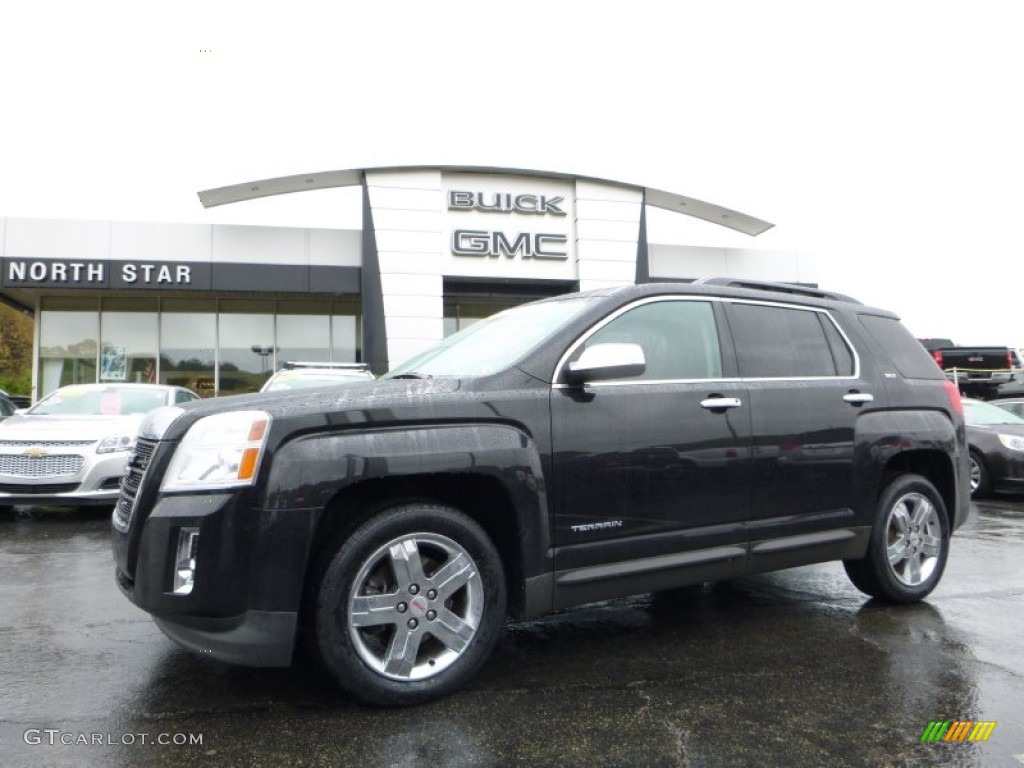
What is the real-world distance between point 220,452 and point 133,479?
640 mm

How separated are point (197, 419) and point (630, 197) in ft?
59.9

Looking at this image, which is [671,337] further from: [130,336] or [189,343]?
[130,336]

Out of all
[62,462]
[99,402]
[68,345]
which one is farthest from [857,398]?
[68,345]

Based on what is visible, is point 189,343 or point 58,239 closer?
point 58,239

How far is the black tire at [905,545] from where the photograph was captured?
14.1ft

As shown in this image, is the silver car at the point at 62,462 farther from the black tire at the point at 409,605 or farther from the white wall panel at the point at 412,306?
the white wall panel at the point at 412,306

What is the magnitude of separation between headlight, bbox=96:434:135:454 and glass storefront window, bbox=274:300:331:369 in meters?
12.1

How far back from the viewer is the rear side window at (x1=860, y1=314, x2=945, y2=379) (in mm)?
4617

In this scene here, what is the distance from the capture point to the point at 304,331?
20.0m

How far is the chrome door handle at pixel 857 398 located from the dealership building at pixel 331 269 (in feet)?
47.1

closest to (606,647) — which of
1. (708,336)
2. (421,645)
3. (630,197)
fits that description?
(421,645)

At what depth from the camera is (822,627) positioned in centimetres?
402

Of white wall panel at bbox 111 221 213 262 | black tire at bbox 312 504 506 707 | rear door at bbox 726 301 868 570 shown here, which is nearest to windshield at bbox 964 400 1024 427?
rear door at bbox 726 301 868 570

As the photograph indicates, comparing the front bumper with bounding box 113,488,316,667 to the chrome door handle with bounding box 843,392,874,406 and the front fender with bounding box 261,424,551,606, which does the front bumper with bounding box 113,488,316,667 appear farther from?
the chrome door handle with bounding box 843,392,874,406
